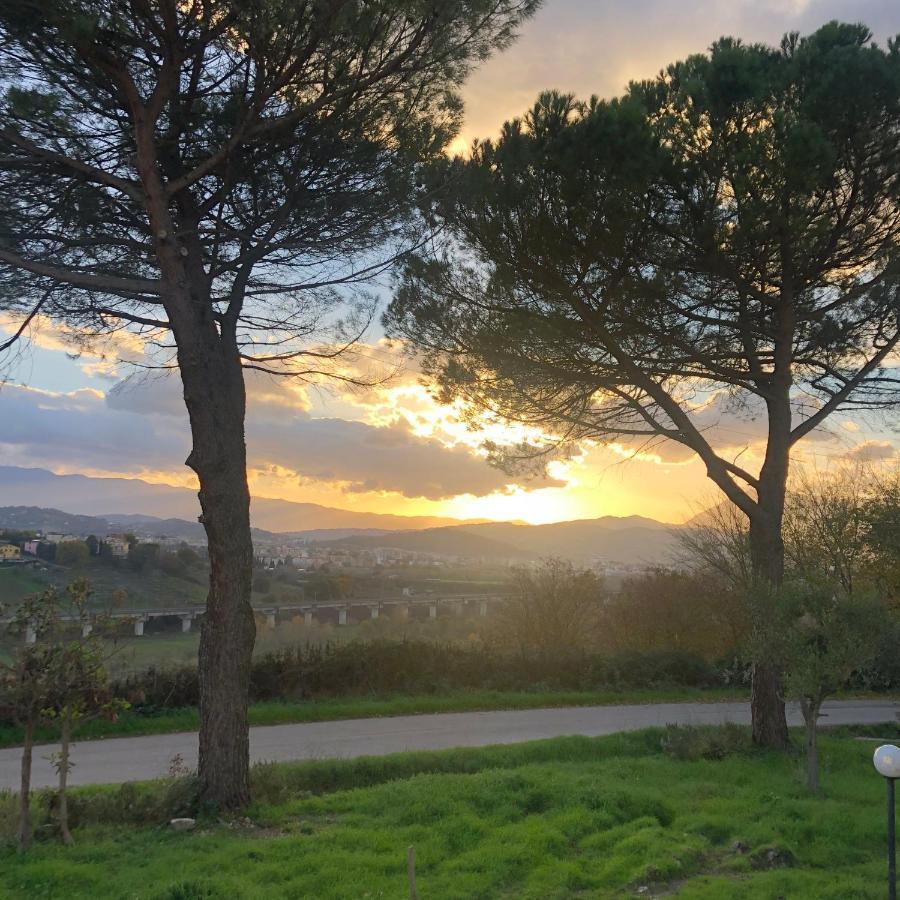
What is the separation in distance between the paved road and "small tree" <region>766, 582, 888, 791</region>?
12.9ft

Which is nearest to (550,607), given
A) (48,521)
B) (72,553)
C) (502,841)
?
(72,553)

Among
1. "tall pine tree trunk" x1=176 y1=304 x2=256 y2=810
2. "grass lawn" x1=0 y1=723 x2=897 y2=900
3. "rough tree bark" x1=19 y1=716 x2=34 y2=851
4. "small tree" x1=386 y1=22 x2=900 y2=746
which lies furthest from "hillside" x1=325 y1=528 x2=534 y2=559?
"rough tree bark" x1=19 y1=716 x2=34 y2=851

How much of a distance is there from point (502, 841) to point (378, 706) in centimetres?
891

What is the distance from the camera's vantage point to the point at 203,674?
737cm

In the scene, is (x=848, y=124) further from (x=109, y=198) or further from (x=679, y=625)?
(x=679, y=625)

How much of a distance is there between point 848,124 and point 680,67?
2199 millimetres

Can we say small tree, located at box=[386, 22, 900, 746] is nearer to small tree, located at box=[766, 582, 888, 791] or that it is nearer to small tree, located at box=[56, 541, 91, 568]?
small tree, located at box=[766, 582, 888, 791]

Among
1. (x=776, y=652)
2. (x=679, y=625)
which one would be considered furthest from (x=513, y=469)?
(x=679, y=625)

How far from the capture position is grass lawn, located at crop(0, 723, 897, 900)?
515cm

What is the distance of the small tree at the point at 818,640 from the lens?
8.23 m

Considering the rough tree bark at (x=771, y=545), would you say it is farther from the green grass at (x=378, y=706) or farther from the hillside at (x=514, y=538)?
the hillside at (x=514, y=538)

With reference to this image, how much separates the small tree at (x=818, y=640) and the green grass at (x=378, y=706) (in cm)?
784

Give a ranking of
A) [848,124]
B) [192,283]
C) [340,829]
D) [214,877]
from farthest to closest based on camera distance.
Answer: [848,124], [192,283], [340,829], [214,877]

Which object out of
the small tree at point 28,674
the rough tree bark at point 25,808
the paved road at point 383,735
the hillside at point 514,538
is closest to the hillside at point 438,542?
the hillside at point 514,538
